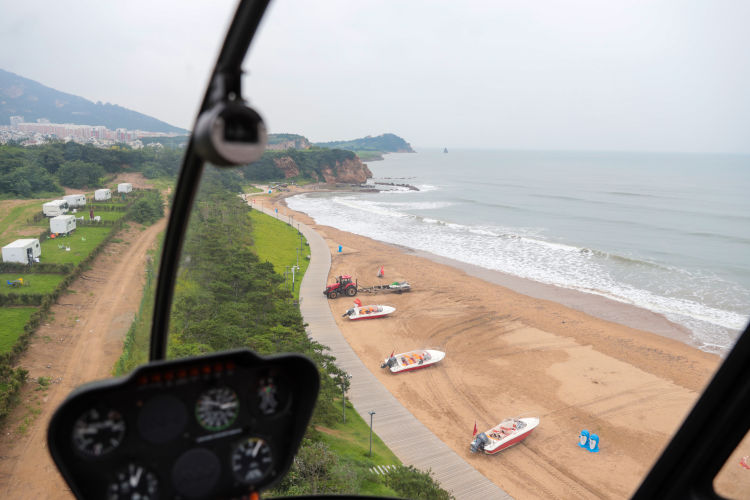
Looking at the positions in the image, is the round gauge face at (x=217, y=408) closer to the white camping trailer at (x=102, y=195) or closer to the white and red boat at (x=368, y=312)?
the white camping trailer at (x=102, y=195)

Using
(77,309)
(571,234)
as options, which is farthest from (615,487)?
(571,234)

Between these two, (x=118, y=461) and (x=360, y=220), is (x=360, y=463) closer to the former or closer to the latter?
(x=118, y=461)

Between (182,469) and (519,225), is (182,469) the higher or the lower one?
the higher one

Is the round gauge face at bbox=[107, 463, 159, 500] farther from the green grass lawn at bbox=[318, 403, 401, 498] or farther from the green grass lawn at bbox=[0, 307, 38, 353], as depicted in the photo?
the green grass lawn at bbox=[0, 307, 38, 353]

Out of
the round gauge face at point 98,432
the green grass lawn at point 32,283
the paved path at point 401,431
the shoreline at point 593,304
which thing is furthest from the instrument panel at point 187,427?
the shoreline at point 593,304

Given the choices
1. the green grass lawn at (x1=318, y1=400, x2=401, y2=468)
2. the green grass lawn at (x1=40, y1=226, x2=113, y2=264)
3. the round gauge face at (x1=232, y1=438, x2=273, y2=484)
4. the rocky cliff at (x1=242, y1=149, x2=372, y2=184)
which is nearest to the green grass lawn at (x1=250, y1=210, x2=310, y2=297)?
the green grass lawn at (x1=40, y1=226, x2=113, y2=264)

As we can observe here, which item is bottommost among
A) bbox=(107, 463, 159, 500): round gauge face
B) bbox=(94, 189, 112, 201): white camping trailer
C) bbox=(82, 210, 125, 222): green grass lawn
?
bbox=(82, 210, 125, 222): green grass lawn

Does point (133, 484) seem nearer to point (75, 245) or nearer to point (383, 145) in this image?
point (75, 245)
